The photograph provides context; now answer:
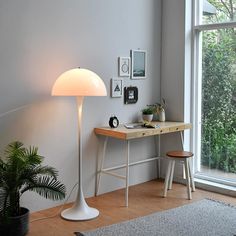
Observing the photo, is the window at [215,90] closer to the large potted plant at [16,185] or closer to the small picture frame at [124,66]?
the small picture frame at [124,66]

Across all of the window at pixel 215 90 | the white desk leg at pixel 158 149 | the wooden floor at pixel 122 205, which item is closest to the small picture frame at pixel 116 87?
the white desk leg at pixel 158 149

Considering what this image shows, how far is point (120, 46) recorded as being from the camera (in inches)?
174

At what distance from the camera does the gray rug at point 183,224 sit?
Answer: 329 cm

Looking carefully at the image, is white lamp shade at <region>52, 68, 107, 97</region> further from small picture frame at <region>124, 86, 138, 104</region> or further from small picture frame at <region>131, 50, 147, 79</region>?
small picture frame at <region>131, 50, 147, 79</region>

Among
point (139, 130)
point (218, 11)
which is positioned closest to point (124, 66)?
point (139, 130)

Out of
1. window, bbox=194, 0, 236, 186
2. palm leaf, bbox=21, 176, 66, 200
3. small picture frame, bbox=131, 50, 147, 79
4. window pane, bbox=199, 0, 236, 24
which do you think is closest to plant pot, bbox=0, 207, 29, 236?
palm leaf, bbox=21, 176, 66, 200

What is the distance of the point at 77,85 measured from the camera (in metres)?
3.45

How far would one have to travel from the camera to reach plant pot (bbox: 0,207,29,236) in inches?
122

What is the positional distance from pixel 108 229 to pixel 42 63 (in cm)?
168

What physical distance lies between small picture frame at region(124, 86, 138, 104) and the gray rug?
54.9 inches

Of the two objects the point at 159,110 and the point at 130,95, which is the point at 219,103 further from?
the point at 130,95

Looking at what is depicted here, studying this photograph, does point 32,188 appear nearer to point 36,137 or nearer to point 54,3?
point 36,137

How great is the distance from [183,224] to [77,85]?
5.20 feet


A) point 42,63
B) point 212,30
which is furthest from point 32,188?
point 212,30
